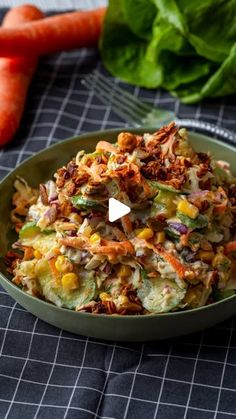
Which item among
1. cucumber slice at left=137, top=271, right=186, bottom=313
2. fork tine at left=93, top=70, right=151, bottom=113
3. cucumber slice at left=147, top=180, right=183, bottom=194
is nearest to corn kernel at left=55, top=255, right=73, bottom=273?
cucumber slice at left=137, top=271, right=186, bottom=313

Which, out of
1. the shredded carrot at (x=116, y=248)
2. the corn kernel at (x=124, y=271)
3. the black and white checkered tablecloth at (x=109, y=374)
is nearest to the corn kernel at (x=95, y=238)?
the shredded carrot at (x=116, y=248)

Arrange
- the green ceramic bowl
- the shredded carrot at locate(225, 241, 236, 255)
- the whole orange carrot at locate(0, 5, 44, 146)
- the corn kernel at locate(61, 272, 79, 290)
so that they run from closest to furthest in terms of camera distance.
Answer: the green ceramic bowl, the corn kernel at locate(61, 272, 79, 290), the shredded carrot at locate(225, 241, 236, 255), the whole orange carrot at locate(0, 5, 44, 146)

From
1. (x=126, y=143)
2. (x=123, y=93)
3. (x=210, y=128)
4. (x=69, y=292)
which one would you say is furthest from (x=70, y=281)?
(x=123, y=93)

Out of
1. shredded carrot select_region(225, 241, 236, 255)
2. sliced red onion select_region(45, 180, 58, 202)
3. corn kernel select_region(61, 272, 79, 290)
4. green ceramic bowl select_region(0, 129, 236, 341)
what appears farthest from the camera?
sliced red onion select_region(45, 180, 58, 202)

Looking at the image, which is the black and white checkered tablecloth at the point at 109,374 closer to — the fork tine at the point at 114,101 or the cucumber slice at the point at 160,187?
the cucumber slice at the point at 160,187

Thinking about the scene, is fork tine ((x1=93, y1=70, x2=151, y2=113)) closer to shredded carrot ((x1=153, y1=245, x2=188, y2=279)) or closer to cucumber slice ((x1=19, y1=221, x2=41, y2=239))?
cucumber slice ((x1=19, y1=221, x2=41, y2=239))

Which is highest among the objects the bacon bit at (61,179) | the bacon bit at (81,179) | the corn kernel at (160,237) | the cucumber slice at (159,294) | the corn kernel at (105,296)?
the bacon bit at (81,179)
